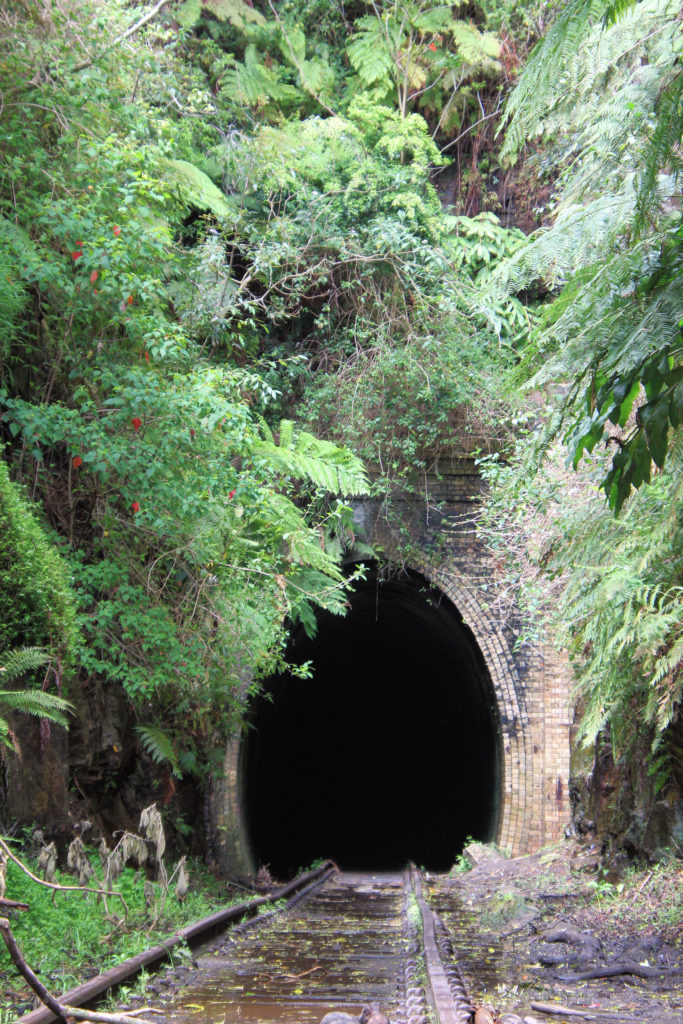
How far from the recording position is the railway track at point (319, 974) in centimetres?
455

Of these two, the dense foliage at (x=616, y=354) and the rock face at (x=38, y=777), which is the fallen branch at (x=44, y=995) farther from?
the rock face at (x=38, y=777)

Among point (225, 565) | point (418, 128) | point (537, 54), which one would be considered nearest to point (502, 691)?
point (225, 565)

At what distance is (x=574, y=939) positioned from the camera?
657 cm

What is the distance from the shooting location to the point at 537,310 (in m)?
12.4

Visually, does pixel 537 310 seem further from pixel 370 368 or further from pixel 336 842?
pixel 336 842

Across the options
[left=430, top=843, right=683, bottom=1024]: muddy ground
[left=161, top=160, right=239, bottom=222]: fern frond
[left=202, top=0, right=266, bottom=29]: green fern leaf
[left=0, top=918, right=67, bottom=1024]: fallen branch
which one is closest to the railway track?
[left=430, top=843, right=683, bottom=1024]: muddy ground

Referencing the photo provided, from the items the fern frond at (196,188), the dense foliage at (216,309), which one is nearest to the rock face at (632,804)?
the dense foliage at (216,309)

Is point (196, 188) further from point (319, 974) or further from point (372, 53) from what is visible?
point (319, 974)

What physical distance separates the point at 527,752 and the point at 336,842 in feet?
38.1

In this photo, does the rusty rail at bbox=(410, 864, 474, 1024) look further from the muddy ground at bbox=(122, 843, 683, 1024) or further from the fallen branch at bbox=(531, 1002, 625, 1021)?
the fallen branch at bbox=(531, 1002, 625, 1021)

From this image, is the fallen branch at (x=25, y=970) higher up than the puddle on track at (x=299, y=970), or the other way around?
the fallen branch at (x=25, y=970)

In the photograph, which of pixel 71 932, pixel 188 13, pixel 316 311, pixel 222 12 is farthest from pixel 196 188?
pixel 71 932

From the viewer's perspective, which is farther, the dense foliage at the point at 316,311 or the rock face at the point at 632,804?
the rock face at the point at 632,804

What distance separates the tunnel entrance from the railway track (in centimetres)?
536
